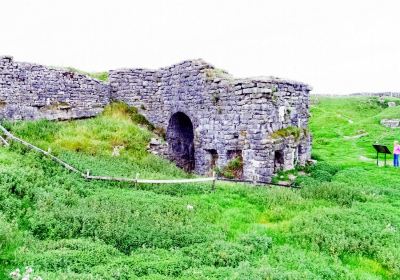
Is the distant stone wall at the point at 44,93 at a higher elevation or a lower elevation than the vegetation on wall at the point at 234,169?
higher

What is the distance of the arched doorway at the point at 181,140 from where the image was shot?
23.0 m

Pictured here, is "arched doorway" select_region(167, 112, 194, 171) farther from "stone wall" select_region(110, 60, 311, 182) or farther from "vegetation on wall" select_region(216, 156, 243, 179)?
"vegetation on wall" select_region(216, 156, 243, 179)

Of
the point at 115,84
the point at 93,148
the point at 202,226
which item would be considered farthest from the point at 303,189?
the point at 115,84

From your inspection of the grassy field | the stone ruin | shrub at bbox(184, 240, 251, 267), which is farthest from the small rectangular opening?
shrub at bbox(184, 240, 251, 267)

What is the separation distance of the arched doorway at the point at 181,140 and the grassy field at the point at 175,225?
495 centimetres

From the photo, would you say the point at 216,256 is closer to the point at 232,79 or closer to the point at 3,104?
the point at 232,79

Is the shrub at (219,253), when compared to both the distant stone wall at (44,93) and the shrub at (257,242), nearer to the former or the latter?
the shrub at (257,242)

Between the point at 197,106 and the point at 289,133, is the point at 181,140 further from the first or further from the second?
the point at 289,133

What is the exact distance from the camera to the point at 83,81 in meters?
22.3

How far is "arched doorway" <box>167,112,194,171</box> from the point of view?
75.6 ft

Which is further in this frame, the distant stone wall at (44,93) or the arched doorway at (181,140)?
the arched doorway at (181,140)

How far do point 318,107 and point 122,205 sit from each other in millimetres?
62052

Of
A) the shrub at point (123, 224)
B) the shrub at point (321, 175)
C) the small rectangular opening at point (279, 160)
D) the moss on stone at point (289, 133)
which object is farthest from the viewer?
the shrub at point (321, 175)

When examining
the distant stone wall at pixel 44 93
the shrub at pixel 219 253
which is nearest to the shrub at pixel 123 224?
the shrub at pixel 219 253
